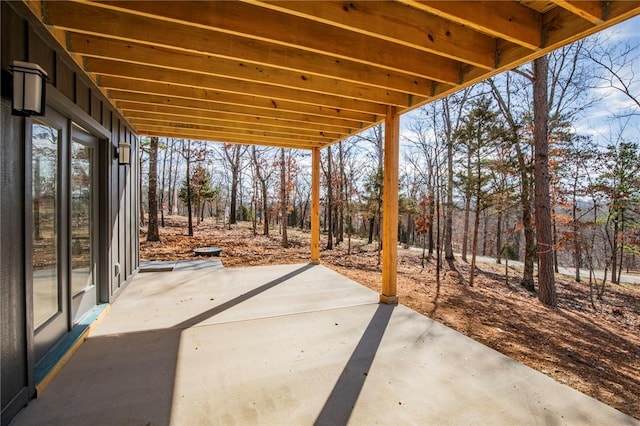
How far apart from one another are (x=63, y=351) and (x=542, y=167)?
25.2ft

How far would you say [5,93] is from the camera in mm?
1664

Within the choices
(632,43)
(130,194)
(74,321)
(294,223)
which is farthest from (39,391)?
(294,223)

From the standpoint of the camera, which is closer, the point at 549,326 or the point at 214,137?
the point at 549,326

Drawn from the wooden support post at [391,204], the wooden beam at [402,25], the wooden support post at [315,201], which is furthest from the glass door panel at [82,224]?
the wooden support post at [315,201]

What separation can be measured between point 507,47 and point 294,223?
69.7ft

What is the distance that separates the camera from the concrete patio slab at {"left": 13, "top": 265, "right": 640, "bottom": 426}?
178cm

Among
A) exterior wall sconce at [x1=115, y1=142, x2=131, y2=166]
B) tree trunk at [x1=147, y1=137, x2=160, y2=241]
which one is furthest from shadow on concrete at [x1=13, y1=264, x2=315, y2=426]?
tree trunk at [x1=147, y1=137, x2=160, y2=241]

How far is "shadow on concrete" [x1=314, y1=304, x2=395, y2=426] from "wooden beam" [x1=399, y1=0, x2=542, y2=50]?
259 cm

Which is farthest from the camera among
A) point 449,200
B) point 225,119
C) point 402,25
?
point 449,200

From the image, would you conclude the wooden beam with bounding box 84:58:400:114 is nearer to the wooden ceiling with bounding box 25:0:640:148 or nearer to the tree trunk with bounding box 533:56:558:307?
the wooden ceiling with bounding box 25:0:640:148

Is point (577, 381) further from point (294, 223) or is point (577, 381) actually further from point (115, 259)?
point (294, 223)

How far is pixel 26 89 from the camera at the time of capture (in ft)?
5.54

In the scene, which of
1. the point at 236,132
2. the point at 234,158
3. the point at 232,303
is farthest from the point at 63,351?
the point at 234,158

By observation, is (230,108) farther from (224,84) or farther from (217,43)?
(217,43)
